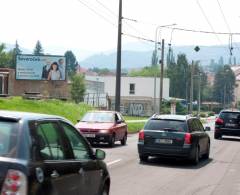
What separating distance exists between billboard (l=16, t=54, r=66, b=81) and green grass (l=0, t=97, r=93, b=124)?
19325mm

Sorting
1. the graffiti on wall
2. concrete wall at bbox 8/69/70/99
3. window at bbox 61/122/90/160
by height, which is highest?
concrete wall at bbox 8/69/70/99

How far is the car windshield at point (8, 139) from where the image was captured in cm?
602

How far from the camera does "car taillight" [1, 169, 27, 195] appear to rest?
19.0 ft

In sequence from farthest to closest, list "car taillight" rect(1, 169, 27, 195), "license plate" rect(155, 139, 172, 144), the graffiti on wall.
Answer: the graffiti on wall
"license plate" rect(155, 139, 172, 144)
"car taillight" rect(1, 169, 27, 195)

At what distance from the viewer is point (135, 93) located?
121438 mm

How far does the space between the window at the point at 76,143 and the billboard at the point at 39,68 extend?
64.7 meters

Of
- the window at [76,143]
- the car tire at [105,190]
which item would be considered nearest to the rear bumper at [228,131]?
the car tire at [105,190]

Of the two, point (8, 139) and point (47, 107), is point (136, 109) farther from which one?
point (8, 139)

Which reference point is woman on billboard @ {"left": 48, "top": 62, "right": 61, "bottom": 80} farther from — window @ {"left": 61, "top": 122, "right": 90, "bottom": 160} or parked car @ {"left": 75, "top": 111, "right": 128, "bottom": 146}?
window @ {"left": 61, "top": 122, "right": 90, "bottom": 160}

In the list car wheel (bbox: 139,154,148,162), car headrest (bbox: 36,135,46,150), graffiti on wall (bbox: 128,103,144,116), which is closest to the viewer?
car headrest (bbox: 36,135,46,150)

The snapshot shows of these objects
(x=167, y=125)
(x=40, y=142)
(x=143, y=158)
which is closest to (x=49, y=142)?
(x=40, y=142)

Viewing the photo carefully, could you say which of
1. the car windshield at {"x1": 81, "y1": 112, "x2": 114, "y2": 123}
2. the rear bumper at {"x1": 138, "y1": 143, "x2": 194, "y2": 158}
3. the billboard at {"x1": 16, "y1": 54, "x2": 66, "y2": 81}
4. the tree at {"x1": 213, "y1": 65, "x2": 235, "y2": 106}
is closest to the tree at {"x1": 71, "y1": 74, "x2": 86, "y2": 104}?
the billboard at {"x1": 16, "y1": 54, "x2": 66, "y2": 81}

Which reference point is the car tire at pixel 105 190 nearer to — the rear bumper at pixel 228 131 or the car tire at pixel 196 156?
the car tire at pixel 196 156

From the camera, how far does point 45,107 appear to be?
1925 inches
